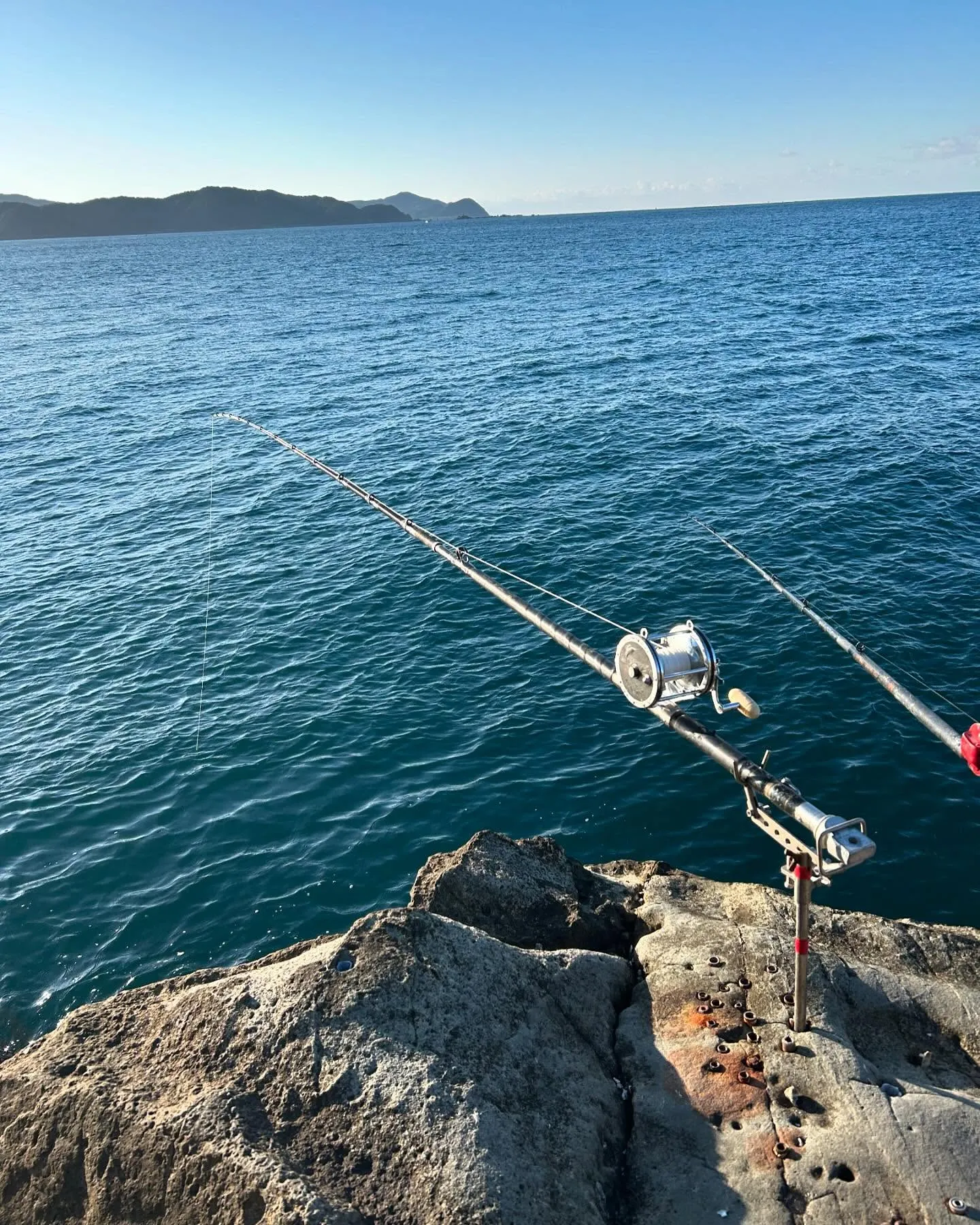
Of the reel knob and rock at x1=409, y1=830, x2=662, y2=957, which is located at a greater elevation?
the reel knob

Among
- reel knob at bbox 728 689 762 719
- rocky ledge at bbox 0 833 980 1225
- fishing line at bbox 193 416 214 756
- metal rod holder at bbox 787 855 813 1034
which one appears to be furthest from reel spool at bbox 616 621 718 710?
fishing line at bbox 193 416 214 756

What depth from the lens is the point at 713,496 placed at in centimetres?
3103

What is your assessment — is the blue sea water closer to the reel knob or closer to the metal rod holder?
the metal rod holder

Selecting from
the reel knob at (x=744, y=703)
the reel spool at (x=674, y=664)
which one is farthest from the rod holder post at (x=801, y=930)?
the reel spool at (x=674, y=664)

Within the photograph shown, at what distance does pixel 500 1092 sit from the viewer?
839cm

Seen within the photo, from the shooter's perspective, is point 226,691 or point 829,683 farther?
point 226,691

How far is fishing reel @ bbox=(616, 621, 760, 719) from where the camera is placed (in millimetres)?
9086

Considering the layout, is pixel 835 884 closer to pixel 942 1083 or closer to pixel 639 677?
pixel 942 1083

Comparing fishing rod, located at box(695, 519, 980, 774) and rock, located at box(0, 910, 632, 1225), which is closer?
rock, located at box(0, 910, 632, 1225)

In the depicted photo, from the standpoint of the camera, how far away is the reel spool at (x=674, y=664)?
9.12m

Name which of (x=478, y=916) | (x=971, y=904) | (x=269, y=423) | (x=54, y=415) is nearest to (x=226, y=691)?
(x=478, y=916)

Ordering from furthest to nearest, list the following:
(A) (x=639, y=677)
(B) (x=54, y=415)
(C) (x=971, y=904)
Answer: (B) (x=54, y=415) < (C) (x=971, y=904) < (A) (x=639, y=677)

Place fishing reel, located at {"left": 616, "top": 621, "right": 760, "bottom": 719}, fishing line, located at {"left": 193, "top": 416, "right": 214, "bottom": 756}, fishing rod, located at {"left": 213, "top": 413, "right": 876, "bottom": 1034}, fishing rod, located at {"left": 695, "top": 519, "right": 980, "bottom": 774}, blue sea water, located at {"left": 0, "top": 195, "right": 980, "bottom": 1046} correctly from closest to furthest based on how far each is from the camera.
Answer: fishing rod, located at {"left": 213, "top": 413, "right": 876, "bottom": 1034}, fishing reel, located at {"left": 616, "top": 621, "right": 760, "bottom": 719}, fishing rod, located at {"left": 695, "top": 519, "right": 980, "bottom": 774}, blue sea water, located at {"left": 0, "top": 195, "right": 980, "bottom": 1046}, fishing line, located at {"left": 193, "top": 416, "right": 214, "bottom": 756}

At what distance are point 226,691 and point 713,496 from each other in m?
18.1
